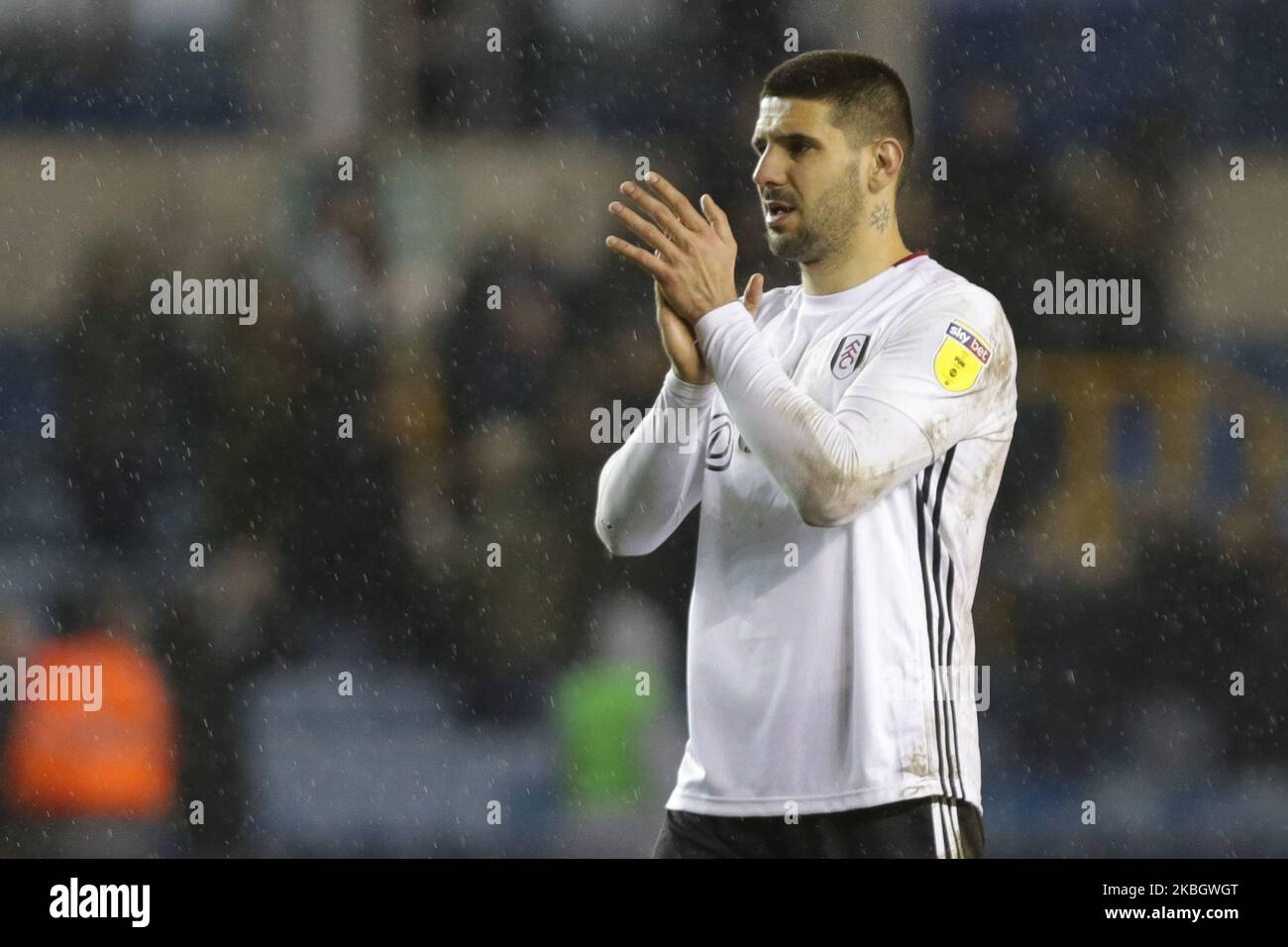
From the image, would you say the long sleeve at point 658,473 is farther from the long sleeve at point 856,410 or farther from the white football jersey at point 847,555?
the long sleeve at point 856,410

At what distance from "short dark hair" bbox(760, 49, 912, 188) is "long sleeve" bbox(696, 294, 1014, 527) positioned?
397 millimetres

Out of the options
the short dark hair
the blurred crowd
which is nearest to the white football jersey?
the short dark hair

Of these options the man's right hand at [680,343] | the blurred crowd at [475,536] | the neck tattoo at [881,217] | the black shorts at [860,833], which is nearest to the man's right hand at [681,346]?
the man's right hand at [680,343]

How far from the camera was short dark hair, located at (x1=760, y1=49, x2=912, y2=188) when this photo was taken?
279cm

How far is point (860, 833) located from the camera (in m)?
2.51

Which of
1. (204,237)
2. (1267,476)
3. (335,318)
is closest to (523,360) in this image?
(335,318)

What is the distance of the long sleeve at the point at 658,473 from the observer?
104 inches

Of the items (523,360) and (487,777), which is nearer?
(487,777)

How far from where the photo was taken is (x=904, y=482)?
258 cm

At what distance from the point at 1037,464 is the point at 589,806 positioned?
4.68 ft

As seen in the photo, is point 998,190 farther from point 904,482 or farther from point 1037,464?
point 904,482

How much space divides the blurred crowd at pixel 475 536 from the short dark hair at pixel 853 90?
103 cm

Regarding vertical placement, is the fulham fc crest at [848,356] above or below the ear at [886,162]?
below
